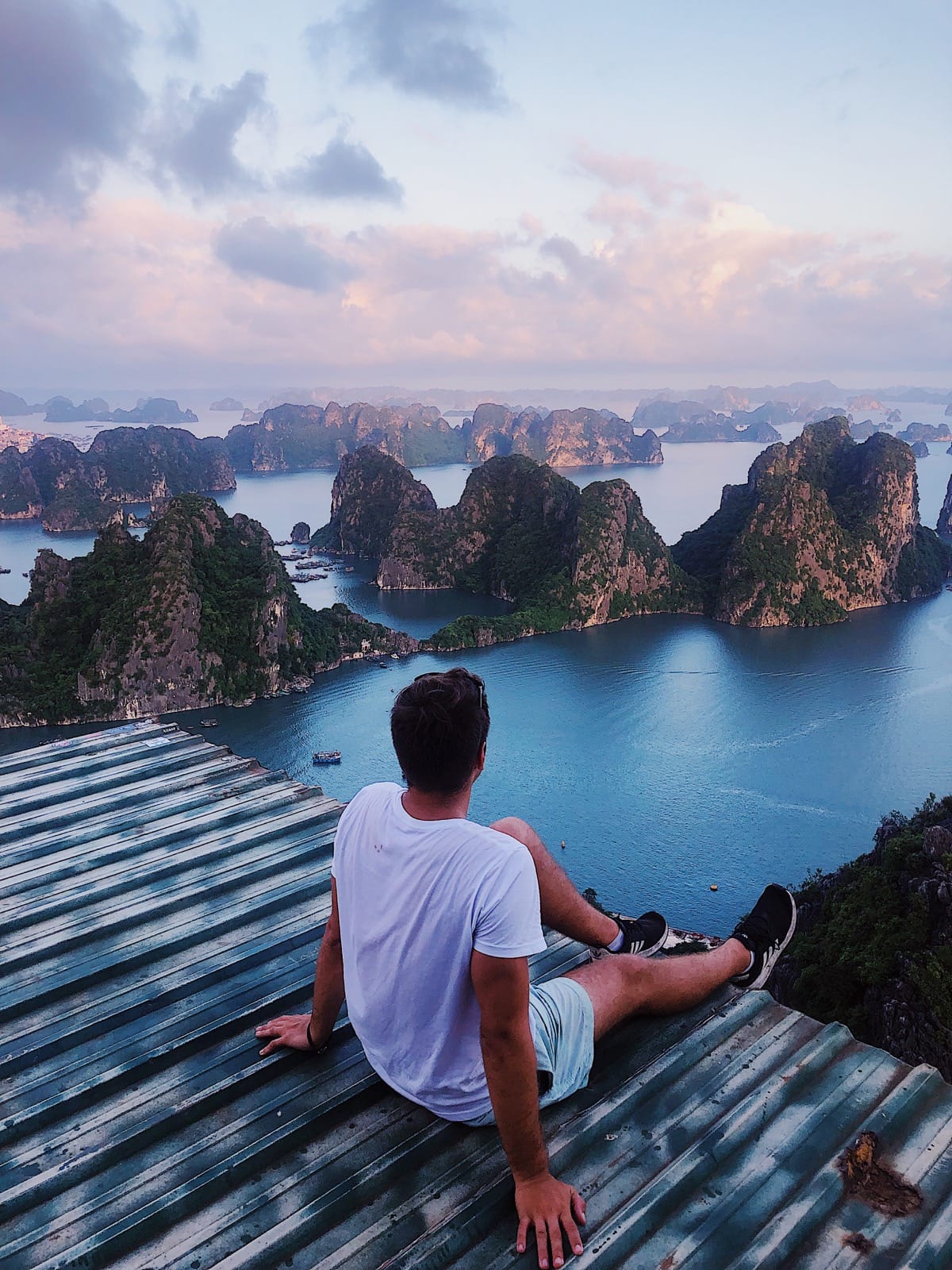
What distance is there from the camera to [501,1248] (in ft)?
7.66

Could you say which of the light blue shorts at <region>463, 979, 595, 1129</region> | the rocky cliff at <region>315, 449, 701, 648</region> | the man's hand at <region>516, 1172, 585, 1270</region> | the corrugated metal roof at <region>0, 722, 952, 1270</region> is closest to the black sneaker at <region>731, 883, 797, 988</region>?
the corrugated metal roof at <region>0, 722, 952, 1270</region>

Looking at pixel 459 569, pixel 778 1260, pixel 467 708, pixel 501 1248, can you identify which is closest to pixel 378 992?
pixel 501 1248

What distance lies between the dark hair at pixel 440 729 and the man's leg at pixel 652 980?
1.15 meters

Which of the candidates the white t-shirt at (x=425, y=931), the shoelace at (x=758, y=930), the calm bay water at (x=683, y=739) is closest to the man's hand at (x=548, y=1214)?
the white t-shirt at (x=425, y=931)

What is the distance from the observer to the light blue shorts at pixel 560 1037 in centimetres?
271

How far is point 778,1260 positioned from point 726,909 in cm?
2719

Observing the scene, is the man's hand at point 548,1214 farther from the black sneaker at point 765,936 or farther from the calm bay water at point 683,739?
the calm bay water at point 683,739

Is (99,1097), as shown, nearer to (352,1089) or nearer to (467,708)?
(352,1089)

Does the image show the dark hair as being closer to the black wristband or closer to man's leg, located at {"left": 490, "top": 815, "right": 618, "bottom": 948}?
man's leg, located at {"left": 490, "top": 815, "right": 618, "bottom": 948}

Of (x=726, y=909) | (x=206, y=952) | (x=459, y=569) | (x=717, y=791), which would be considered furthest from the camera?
(x=459, y=569)

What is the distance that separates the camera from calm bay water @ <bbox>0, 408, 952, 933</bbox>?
3175 cm

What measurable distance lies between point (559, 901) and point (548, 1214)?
963 millimetres

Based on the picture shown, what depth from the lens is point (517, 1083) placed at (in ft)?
7.59

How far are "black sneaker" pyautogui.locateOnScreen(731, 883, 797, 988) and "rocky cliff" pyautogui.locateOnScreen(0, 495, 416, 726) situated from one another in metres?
49.7
